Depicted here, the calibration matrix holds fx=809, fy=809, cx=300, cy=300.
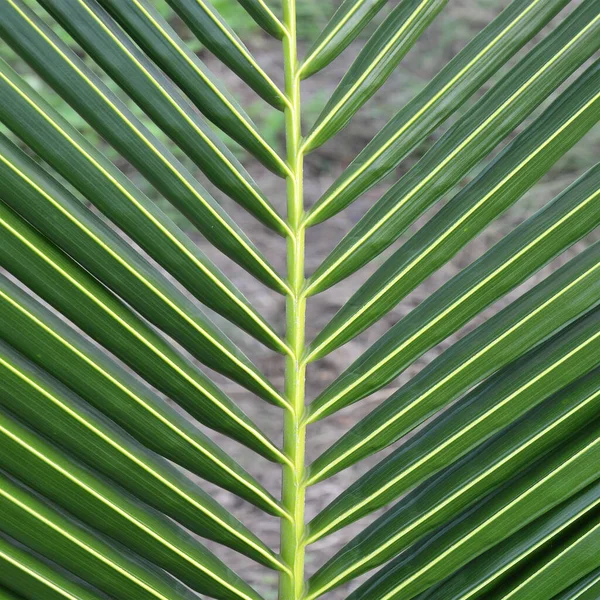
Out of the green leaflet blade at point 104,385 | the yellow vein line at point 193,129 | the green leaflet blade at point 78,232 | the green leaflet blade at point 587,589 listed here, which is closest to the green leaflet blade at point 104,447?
the green leaflet blade at point 104,385

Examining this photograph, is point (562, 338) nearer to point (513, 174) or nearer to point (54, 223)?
point (513, 174)

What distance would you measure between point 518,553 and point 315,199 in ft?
5.96

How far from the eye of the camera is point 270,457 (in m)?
0.89

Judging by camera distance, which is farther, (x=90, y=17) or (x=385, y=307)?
(x=385, y=307)

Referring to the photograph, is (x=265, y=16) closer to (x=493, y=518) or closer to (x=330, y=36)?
(x=330, y=36)

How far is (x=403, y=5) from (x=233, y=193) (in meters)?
0.26

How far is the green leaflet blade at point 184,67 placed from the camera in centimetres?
75

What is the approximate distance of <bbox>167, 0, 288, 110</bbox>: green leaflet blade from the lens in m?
0.78

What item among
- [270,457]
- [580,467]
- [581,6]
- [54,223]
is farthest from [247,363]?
[581,6]

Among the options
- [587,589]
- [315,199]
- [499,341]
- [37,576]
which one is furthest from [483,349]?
[315,199]

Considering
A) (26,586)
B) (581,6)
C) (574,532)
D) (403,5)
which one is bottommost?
(574,532)

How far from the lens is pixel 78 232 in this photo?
75 cm

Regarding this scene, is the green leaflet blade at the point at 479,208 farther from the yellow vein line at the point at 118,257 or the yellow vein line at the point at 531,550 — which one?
the yellow vein line at the point at 531,550

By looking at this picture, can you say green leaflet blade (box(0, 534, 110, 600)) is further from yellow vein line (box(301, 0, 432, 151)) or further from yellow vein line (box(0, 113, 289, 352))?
yellow vein line (box(301, 0, 432, 151))
